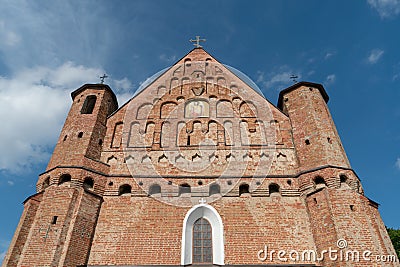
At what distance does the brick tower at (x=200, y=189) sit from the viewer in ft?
38.2

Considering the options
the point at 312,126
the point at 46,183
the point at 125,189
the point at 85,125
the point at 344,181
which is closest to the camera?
the point at 344,181

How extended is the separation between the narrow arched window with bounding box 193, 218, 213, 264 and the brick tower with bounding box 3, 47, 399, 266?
4 centimetres

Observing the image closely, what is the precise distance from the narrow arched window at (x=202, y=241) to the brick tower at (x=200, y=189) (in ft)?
0.13

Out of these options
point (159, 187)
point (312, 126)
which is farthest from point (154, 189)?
point (312, 126)

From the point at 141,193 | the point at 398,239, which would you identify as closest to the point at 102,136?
the point at 141,193

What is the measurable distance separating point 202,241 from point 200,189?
7.15ft

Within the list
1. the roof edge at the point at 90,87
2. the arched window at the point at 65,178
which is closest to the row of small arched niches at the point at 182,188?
the arched window at the point at 65,178

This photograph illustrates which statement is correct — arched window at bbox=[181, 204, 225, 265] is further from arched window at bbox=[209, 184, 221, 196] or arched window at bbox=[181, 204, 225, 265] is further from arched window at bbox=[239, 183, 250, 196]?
arched window at bbox=[239, 183, 250, 196]

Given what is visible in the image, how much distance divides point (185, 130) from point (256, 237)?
6329 mm

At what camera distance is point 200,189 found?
13.8 meters

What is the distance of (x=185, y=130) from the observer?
1623 centimetres

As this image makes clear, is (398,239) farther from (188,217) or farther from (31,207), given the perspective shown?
(31,207)

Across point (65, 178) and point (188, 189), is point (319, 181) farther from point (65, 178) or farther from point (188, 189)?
point (65, 178)

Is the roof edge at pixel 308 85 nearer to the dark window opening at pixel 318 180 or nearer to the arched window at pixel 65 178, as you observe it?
the dark window opening at pixel 318 180
